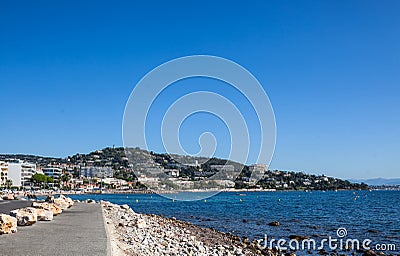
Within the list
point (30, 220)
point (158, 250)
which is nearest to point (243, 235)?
point (158, 250)

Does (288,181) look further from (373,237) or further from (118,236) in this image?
(118,236)

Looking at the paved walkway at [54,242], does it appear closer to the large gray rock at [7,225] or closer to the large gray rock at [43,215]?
the large gray rock at [7,225]

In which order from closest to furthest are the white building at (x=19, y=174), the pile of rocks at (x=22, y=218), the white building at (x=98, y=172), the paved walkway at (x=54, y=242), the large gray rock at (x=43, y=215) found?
the paved walkway at (x=54, y=242), the pile of rocks at (x=22, y=218), the large gray rock at (x=43, y=215), the white building at (x=19, y=174), the white building at (x=98, y=172)

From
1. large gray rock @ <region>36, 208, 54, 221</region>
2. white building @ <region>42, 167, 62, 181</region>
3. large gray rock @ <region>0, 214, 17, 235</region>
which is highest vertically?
large gray rock @ <region>0, 214, 17, 235</region>

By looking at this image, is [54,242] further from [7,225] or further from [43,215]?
[43,215]

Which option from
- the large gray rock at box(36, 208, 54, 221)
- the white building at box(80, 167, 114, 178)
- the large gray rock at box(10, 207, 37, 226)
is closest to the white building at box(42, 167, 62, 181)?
the white building at box(80, 167, 114, 178)

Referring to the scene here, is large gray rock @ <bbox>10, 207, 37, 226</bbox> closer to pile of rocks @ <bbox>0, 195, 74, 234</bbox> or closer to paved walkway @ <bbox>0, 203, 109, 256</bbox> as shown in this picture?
pile of rocks @ <bbox>0, 195, 74, 234</bbox>

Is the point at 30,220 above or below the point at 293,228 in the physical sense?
above

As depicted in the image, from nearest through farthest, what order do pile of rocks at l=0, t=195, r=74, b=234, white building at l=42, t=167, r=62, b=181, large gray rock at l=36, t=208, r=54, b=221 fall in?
pile of rocks at l=0, t=195, r=74, b=234 < large gray rock at l=36, t=208, r=54, b=221 < white building at l=42, t=167, r=62, b=181

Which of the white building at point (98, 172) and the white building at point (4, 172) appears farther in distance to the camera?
the white building at point (98, 172)

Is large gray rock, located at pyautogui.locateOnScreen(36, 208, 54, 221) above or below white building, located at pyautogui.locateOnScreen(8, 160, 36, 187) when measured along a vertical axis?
above

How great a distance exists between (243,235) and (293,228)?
18.2 ft

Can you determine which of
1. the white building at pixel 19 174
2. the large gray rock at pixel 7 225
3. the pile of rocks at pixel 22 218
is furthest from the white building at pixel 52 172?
the large gray rock at pixel 7 225

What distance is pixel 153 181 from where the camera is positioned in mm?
53688
